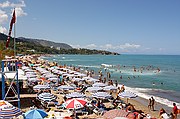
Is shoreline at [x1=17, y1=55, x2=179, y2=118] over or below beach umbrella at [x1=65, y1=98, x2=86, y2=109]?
below

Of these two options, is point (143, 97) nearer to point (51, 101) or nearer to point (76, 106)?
point (51, 101)

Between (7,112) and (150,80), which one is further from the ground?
(7,112)

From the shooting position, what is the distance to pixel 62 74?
116 ft

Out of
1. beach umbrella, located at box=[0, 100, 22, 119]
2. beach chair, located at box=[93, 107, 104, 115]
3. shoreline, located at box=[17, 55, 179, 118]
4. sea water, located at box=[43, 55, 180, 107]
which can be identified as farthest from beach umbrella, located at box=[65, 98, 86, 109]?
sea water, located at box=[43, 55, 180, 107]

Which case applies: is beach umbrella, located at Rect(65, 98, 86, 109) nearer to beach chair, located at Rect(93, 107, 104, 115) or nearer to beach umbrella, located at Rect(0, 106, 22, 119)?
beach chair, located at Rect(93, 107, 104, 115)

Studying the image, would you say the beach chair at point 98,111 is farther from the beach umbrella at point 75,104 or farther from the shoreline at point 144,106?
the shoreline at point 144,106

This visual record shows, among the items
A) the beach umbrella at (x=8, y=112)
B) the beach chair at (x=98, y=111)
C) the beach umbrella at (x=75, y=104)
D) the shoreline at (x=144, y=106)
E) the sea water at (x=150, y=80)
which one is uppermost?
the beach umbrella at (x=8, y=112)

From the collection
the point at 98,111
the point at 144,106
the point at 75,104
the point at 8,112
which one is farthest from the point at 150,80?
the point at 8,112

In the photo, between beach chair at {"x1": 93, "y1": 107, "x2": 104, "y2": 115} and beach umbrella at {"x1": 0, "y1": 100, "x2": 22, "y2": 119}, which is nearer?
beach umbrella at {"x1": 0, "y1": 100, "x2": 22, "y2": 119}

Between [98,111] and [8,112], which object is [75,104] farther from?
[8,112]

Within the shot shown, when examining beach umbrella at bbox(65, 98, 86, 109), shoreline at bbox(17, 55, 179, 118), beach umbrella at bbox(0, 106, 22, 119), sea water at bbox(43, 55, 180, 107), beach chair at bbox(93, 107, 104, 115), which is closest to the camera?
beach umbrella at bbox(0, 106, 22, 119)

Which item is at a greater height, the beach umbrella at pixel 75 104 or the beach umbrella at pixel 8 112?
the beach umbrella at pixel 8 112

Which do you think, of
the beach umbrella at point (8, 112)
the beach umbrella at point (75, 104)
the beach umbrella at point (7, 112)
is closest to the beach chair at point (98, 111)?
the beach umbrella at point (75, 104)

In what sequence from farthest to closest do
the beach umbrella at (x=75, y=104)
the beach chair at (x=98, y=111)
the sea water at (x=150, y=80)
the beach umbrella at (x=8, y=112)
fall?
the sea water at (x=150, y=80) → the beach chair at (x=98, y=111) → the beach umbrella at (x=75, y=104) → the beach umbrella at (x=8, y=112)
